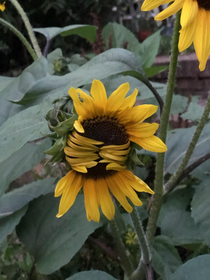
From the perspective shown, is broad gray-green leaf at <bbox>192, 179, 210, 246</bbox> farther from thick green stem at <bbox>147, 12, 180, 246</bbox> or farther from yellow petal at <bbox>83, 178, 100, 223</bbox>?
yellow petal at <bbox>83, 178, 100, 223</bbox>

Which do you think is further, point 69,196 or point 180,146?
point 180,146

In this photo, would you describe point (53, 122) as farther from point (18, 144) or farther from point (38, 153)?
point (38, 153)

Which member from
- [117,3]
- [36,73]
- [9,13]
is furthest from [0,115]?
[117,3]

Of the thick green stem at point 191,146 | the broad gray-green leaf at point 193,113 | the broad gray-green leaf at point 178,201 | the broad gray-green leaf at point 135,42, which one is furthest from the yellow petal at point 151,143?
the broad gray-green leaf at point 135,42

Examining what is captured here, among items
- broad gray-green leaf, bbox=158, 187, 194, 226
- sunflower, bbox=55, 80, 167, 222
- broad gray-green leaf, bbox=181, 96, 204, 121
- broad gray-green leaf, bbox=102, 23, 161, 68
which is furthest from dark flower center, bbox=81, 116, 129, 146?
broad gray-green leaf, bbox=102, 23, 161, 68

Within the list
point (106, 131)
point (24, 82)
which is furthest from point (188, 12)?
point (24, 82)

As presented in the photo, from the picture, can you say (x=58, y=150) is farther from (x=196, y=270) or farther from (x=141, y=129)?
(x=196, y=270)
